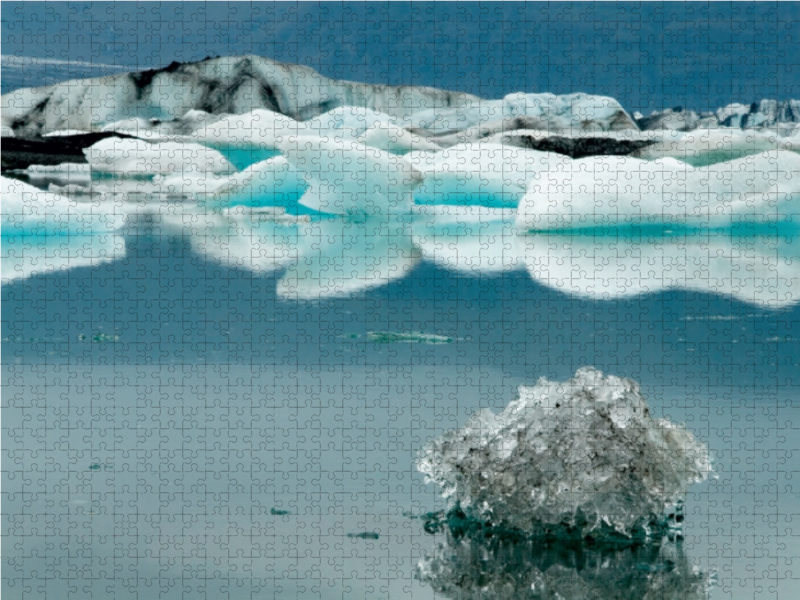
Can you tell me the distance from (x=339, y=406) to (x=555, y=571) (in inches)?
64.6

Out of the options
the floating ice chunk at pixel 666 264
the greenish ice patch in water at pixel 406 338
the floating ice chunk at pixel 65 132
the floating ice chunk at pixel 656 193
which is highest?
the floating ice chunk at pixel 65 132

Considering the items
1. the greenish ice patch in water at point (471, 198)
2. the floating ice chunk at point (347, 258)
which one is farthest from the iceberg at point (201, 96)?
the floating ice chunk at point (347, 258)

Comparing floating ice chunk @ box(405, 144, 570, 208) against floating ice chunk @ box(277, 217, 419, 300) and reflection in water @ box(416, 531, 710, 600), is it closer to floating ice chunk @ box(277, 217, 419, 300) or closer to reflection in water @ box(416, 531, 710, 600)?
floating ice chunk @ box(277, 217, 419, 300)

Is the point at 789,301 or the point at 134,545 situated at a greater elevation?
the point at 789,301

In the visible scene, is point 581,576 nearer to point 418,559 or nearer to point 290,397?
point 418,559

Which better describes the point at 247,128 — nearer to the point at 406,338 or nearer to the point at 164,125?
the point at 164,125

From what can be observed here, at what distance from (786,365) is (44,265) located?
6.13 m

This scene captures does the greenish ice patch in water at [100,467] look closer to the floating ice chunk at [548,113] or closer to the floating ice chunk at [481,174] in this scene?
the floating ice chunk at [481,174]

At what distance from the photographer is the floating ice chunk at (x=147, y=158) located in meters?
16.6

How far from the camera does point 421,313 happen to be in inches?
292

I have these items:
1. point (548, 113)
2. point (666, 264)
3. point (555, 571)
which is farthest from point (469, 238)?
point (555, 571)

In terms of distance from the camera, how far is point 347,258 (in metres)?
10.5

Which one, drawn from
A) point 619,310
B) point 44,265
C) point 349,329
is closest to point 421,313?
point 349,329

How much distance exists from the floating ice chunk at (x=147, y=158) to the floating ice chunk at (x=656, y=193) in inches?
261
